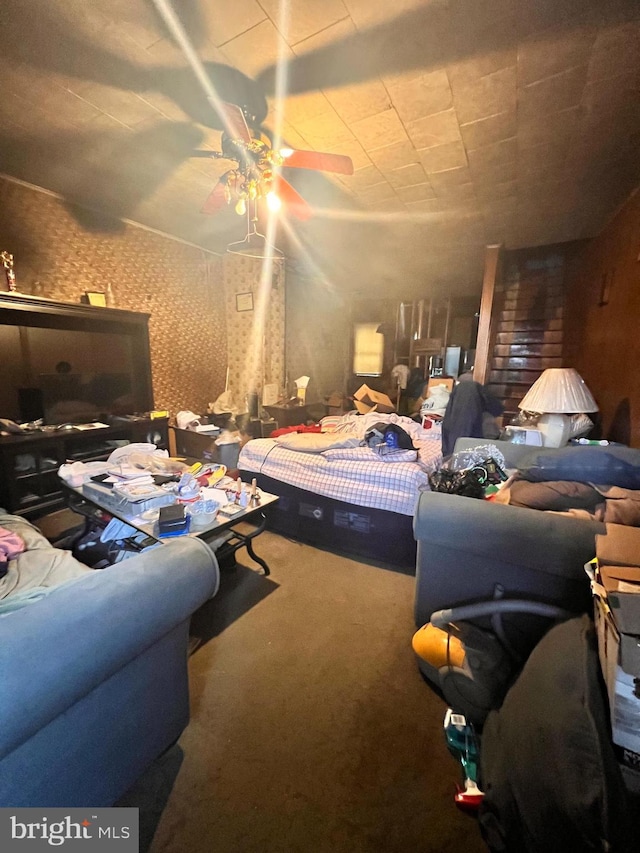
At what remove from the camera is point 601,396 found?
2.52m

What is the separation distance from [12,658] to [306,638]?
122 cm

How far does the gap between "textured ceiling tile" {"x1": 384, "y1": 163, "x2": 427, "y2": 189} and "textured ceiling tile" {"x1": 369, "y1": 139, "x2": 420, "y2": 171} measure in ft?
0.16

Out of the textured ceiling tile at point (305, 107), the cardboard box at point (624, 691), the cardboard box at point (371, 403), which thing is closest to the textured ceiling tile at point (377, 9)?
the textured ceiling tile at point (305, 107)

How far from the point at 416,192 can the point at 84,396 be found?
3.29 metres

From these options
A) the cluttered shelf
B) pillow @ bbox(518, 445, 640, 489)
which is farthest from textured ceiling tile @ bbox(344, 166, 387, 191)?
the cluttered shelf

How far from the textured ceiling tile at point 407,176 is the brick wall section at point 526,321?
68.3 inches

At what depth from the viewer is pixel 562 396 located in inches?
83.7

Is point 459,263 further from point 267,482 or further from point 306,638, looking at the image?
point 306,638

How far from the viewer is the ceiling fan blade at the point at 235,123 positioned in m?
1.47

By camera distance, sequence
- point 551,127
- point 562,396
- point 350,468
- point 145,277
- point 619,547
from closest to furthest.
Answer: point 619,547 < point 551,127 < point 562,396 < point 350,468 < point 145,277

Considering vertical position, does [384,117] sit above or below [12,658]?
above

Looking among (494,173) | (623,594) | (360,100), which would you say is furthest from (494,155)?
(623,594)

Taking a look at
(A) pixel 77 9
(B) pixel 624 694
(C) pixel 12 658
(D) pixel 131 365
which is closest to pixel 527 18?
(A) pixel 77 9

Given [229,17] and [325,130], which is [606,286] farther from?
[229,17]
